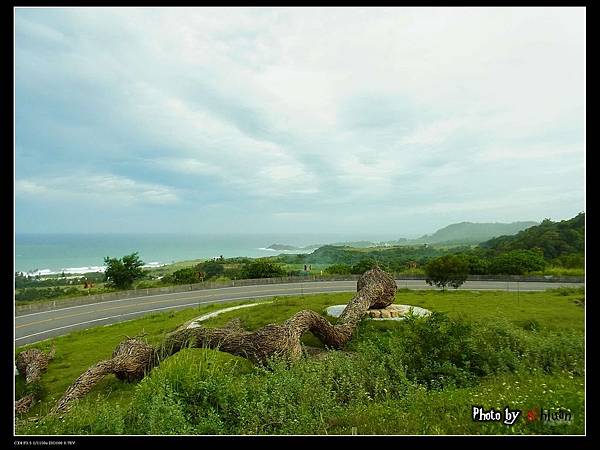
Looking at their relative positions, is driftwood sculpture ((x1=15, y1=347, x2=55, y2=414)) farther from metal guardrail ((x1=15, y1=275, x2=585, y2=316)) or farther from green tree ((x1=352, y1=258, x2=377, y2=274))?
green tree ((x1=352, y1=258, x2=377, y2=274))

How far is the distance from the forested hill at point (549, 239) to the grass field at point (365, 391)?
160 centimetres

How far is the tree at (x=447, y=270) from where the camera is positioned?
53.7 ft

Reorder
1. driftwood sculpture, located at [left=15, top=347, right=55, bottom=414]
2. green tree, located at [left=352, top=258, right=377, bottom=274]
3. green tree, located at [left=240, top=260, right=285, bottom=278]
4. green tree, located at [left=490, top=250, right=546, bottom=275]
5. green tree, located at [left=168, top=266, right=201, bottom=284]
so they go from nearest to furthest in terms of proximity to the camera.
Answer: driftwood sculpture, located at [left=15, top=347, right=55, bottom=414], green tree, located at [left=352, top=258, right=377, bottom=274], green tree, located at [left=490, top=250, right=546, bottom=275], green tree, located at [left=168, top=266, right=201, bottom=284], green tree, located at [left=240, top=260, right=285, bottom=278]

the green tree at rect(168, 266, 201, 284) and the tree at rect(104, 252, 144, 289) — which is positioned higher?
the tree at rect(104, 252, 144, 289)

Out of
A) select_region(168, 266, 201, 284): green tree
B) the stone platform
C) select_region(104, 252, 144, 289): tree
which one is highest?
select_region(104, 252, 144, 289): tree

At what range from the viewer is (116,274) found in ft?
56.7

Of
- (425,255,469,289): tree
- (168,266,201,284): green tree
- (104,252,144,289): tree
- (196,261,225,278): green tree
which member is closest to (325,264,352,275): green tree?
(425,255,469,289): tree

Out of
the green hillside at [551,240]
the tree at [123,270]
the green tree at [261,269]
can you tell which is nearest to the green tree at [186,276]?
the green tree at [261,269]

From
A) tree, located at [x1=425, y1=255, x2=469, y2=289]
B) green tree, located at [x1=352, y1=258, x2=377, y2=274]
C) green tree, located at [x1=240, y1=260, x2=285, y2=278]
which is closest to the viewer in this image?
green tree, located at [x1=352, y1=258, x2=377, y2=274]

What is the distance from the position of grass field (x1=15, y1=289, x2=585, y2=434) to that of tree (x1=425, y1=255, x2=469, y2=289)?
10.6 meters

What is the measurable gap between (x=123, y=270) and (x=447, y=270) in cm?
1664

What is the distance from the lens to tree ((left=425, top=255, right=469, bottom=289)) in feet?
53.7

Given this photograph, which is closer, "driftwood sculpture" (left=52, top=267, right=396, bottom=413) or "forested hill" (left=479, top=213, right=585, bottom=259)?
"forested hill" (left=479, top=213, right=585, bottom=259)
